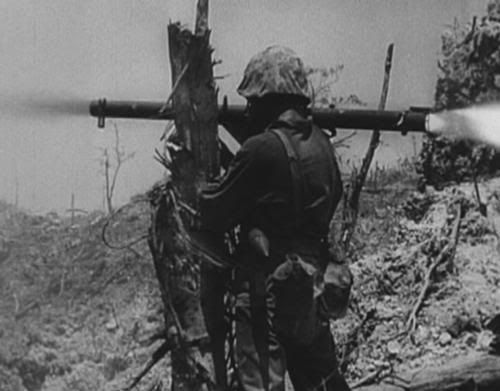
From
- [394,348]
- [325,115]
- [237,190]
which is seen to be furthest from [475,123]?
[237,190]

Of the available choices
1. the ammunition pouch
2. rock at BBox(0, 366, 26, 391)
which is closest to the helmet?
the ammunition pouch

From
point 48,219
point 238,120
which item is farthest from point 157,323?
point 238,120

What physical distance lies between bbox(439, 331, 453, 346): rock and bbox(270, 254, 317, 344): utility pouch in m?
5.48

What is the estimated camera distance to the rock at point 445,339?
10.4 metres

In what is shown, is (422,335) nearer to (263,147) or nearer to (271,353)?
(271,353)

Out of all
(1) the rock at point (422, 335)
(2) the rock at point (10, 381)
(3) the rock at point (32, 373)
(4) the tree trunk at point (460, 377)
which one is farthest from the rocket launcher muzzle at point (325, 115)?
(3) the rock at point (32, 373)

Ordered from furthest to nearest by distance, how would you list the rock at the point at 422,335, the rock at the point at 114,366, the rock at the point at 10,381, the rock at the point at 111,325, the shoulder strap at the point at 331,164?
the rock at the point at 111,325 < the rock at the point at 114,366 < the rock at the point at 10,381 < the rock at the point at 422,335 < the shoulder strap at the point at 331,164

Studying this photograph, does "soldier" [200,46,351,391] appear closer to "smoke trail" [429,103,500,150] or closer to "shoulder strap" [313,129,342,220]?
"shoulder strap" [313,129,342,220]

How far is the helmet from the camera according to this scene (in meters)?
5.22

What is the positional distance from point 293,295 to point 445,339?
18.5 ft

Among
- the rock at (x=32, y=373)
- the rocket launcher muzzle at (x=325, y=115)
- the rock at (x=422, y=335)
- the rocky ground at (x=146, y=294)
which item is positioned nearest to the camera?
the rocket launcher muzzle at (x=325, y=115)

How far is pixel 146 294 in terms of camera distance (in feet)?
54.0

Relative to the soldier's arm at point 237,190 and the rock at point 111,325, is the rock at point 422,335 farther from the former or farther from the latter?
the rock at point 111,325

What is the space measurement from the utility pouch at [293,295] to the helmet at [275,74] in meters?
0.80
